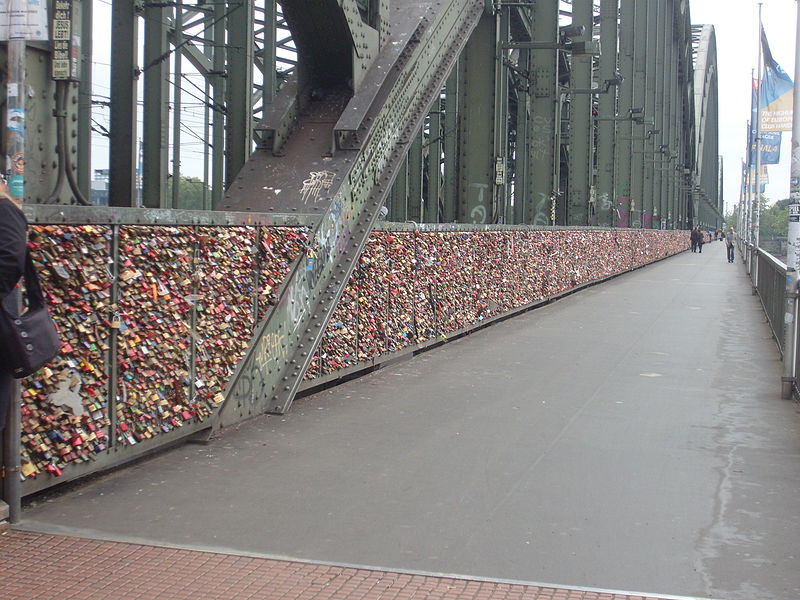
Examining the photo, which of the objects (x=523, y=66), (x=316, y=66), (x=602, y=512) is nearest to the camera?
(x=602, y=512)

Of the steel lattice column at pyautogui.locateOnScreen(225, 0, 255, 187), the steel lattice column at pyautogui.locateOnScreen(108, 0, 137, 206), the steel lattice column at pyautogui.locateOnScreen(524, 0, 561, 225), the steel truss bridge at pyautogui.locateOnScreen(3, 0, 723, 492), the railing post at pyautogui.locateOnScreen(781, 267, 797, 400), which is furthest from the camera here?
the steel lattice column at pyautogui.locateOnScreen(524, 0, 561, 225)

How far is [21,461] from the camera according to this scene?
16.9ft

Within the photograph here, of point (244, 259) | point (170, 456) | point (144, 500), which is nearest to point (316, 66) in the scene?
point (244, 259)

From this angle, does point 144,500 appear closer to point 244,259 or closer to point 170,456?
point 170,456

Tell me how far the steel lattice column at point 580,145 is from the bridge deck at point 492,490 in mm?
20058

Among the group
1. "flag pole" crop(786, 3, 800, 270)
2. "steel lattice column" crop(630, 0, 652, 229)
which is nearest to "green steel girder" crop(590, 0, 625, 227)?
"steel lattice column" crop(630, 0, 652, 229)

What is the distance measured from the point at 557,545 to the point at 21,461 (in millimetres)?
2759

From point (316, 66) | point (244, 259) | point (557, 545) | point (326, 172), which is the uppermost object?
point (316, 66)

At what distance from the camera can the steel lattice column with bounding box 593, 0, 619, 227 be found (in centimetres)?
3716

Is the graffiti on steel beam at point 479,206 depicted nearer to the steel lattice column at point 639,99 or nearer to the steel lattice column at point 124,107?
the steel lattice column at point 124,107

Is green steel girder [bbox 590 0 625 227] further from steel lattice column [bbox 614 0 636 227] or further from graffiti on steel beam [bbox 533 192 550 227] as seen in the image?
graffiti on steel beam [bbox 533 192 550 227]

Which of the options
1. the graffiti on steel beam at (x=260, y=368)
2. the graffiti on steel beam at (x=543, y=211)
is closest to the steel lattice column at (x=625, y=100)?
the graffiti on steel beam at (x=543, y=211)

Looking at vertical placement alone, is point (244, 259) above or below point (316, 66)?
below

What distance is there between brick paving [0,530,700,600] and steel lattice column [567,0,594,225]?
25.6m
